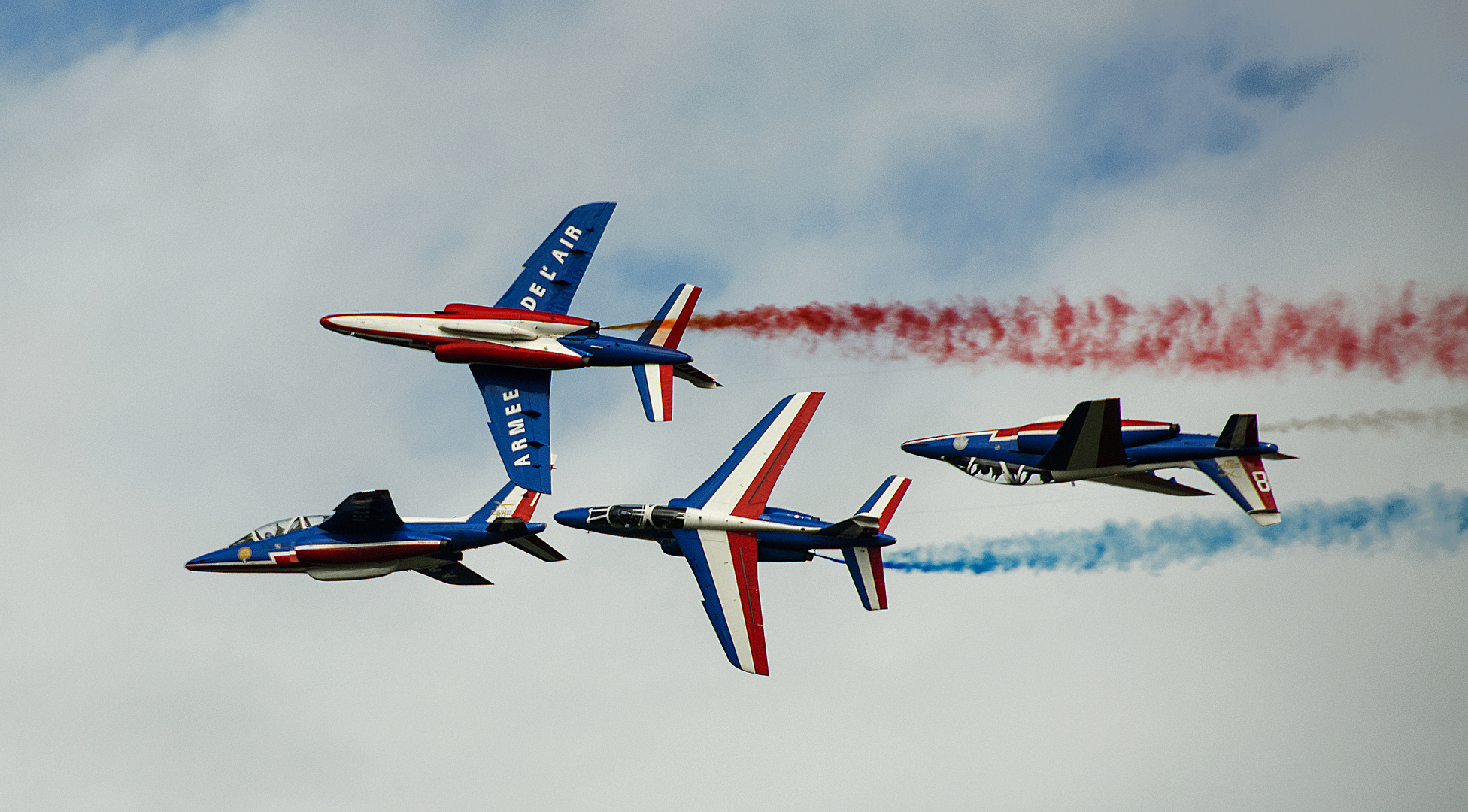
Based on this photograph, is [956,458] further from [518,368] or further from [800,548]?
[518,368]

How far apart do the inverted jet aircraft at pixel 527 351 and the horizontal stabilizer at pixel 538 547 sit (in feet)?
11.1

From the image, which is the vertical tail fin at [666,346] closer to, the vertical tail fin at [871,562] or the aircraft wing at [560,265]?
the aircraft wing at [560,265]

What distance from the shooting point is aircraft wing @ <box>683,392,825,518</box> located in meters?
71.9

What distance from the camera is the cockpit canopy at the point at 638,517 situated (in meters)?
71.6

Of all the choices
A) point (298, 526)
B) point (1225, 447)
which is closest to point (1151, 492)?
point (1225, 447)

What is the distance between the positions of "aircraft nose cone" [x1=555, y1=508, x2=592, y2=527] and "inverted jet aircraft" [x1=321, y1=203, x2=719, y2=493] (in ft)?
7.05

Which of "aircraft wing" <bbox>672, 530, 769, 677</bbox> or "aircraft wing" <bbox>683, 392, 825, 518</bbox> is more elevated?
"aircraft wing" <bbox>683, 392, 825, 518</bbox>

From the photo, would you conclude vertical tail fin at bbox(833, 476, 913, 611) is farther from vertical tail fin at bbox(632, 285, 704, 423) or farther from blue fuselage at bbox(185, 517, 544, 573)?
blue fuselage at bbox(185, 517, 544, 573)

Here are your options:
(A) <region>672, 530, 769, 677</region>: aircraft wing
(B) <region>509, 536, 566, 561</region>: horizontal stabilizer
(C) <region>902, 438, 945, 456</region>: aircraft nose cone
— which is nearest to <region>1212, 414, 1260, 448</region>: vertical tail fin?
(C) <region>902, 438, 945, 456</region>: aircraft nose cone

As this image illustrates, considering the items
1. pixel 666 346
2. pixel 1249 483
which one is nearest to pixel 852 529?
pixel 666 346

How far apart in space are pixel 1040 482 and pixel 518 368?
2064 cm

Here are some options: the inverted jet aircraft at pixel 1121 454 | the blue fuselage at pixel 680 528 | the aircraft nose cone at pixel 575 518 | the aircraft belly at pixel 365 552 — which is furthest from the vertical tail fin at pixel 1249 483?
the aircraft belly at pixel 365 552

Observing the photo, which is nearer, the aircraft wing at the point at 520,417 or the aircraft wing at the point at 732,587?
the aircraft wing at the point at 732,587

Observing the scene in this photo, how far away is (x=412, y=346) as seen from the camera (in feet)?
247
